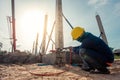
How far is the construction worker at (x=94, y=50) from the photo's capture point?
5.96 m

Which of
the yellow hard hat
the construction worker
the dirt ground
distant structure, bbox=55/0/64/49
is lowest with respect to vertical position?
the dirt ground

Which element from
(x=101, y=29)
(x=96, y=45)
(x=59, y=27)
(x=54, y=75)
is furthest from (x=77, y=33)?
(x=101, y=29)

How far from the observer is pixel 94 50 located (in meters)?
6.08

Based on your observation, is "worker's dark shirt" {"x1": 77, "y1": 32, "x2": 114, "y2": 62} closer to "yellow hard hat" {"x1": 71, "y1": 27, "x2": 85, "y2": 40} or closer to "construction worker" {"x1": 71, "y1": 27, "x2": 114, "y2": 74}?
"construction worker" {"x1": 71, "y1": 27, "x2": 114, "y2": 74}

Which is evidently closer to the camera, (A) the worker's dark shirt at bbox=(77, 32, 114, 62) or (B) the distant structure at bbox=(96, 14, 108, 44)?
(A) the worker's dark shirt at bbox=(77, 32, 114, 62)

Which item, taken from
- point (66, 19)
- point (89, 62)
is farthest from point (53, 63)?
point (89, 62)

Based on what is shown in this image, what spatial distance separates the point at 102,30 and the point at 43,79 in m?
7.59

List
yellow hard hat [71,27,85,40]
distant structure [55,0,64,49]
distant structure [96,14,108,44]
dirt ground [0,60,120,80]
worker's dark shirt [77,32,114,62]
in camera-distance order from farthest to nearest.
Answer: distant structure [96,14,108,44] → distant structure [55,0,64,49] → yellow hard hat [71,27,85,40] → worker's dark shirt [77,32,114,62] → dirt ground [0,60,120,80]

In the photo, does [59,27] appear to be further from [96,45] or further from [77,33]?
[96,45]

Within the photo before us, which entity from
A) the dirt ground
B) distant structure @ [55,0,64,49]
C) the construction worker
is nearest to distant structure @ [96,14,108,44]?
distant structure @ [55,0,64,49]

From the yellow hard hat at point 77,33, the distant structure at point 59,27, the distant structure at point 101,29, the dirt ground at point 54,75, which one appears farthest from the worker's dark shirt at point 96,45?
the distant structure at point 101,29

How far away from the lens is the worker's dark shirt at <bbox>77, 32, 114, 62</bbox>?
5934 millimetres

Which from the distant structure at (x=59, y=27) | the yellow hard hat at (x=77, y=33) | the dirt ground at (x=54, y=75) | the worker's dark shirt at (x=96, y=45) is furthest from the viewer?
the distant structure at (x=59, y=27)

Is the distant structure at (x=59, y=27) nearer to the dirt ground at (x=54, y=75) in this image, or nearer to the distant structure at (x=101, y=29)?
the dirt ground at (x=54, y=75)
